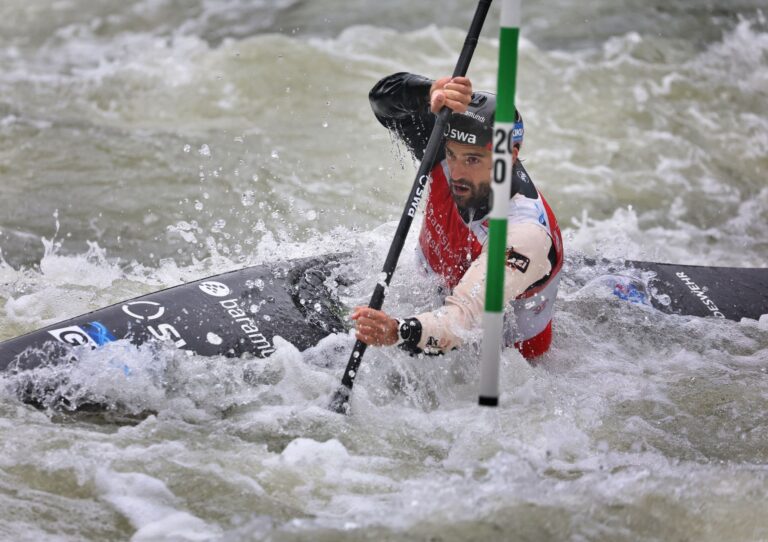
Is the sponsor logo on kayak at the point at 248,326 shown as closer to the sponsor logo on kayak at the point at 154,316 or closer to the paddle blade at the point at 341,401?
the sponsor logo on kayak at the point at 154,316

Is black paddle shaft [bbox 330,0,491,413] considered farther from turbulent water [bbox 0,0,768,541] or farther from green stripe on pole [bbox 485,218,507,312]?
green stripe on pole [bbox 485,218,507,312]

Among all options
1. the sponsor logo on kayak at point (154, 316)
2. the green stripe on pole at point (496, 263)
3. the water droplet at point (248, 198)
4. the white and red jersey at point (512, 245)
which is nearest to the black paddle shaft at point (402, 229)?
the white and red jersey at point (512, 245)

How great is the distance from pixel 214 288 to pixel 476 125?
1.37m

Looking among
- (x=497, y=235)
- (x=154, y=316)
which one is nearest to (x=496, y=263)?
(x=497, y=235)

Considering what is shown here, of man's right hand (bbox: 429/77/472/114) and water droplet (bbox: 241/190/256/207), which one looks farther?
water droplet (bbox: 241/190/256/207)

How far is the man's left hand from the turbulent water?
0.45 meters

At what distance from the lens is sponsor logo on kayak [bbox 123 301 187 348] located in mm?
3832

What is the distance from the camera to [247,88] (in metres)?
9.01

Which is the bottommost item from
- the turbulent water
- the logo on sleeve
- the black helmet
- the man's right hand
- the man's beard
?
the turbulent water

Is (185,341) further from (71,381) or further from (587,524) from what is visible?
(587,524)

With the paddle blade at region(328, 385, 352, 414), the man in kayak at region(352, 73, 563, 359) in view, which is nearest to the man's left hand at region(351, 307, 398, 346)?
the man in kayak at region(352, 73, 563, 359)

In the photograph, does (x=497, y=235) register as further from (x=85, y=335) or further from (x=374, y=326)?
(x=85, y=335)

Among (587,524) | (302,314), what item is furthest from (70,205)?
(587,524)

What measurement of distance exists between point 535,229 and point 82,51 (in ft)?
Result: 26.0
